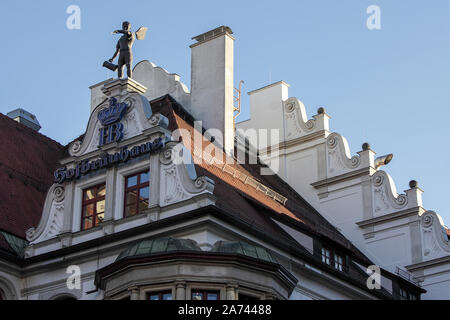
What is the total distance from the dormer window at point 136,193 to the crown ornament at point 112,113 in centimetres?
227

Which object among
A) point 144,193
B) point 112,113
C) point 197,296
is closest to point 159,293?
point 197,296

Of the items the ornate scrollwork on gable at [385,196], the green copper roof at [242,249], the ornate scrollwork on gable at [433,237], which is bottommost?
the green copper roof at [242,249]

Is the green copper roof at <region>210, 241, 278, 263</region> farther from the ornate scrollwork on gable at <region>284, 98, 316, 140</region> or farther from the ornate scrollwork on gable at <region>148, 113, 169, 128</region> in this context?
the ornate scrollwork on gable at <region>284, 98, 316, 140</region>

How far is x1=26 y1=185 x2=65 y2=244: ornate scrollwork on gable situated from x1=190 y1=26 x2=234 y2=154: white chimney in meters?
7.63

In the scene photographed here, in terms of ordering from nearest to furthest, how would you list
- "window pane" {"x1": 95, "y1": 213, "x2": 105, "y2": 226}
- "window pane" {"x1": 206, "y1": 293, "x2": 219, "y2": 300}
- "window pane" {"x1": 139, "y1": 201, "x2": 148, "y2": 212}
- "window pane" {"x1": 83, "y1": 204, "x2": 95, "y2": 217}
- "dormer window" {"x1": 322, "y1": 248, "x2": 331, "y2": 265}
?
"window pane" {"x1": 206, "y1": 293, "x2": 219, "y2": 300}
"window pane" {"x1": 139, "y1": 201, "x2": 148, "y2": 212}
"window pane" {"x1": 95, "y1": 213, "x2": 105, "y2": 226}
"window pane" {"x1": 83, "y1": 204, "x2": 95, "y2": 217}
"dormer window" {"x1": 322, "y1": 248, "x2": 331, "y2": 265}

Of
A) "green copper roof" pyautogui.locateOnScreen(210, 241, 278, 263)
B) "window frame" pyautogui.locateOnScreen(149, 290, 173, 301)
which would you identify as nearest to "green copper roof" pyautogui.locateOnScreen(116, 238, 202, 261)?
"green copper roof" pyautogui.locateOnScreen(210, 241, 278, 263)

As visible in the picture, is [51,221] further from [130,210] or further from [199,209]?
[199,209]

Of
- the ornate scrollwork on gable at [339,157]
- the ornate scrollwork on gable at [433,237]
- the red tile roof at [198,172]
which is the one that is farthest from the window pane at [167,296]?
the ornate scrollwork on gable at [339,157]

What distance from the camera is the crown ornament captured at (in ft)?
117

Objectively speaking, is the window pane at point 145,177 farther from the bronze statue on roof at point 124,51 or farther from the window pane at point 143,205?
the bronze statue on roof at point 124,51

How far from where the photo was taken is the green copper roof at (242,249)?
31031 millimetres

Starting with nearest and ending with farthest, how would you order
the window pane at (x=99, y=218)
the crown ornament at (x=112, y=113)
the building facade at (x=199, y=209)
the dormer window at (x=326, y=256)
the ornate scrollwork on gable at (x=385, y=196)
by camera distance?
the building facade at (x=199, y=209)
the window pane at (x=99, y=218)
the crown ornament at (x=112, y=113)
the dormer window at (x=326, y=256)
the ornate scrollwork on gable at (x=385, y=196)

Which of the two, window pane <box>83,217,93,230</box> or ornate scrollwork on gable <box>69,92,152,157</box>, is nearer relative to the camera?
window pane <box>83,217,93,230</box>
